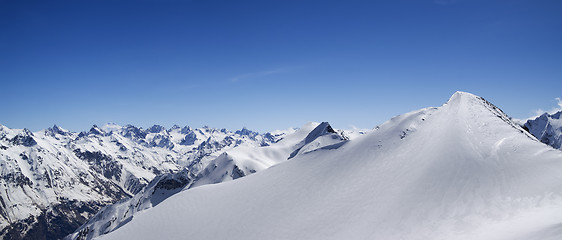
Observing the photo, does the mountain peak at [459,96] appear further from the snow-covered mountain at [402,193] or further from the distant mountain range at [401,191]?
the snow-covered mountain at [402,193]

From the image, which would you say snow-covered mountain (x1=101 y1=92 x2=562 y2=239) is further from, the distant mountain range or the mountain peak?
the mountain peak

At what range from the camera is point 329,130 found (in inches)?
7800

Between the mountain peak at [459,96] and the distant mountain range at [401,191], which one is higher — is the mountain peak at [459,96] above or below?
above

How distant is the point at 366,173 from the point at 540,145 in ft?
63.5

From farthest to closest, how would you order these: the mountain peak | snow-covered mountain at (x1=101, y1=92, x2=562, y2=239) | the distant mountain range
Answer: the mountain peak → the distant mountain range → snow-covered mountain at (x1=101, y1=92, x2=562, y2=239)

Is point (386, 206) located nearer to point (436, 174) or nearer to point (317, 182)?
point (436, 174)

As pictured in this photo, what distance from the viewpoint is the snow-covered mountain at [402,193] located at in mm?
27484

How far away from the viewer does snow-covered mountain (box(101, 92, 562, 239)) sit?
1082 inches

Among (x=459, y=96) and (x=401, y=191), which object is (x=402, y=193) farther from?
(x=459, y=96)

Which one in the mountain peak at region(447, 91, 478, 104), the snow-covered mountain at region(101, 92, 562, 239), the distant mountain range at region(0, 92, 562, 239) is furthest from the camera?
the mountain peak at region(447, 91, 478, 104)

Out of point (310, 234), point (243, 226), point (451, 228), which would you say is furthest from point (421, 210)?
point (243, 226)

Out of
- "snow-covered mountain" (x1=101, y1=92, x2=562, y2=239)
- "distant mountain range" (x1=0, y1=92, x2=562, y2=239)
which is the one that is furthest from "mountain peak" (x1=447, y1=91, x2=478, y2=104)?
"snow-covered mountain" (x1=101, y1=92, x2=562, y2=239)

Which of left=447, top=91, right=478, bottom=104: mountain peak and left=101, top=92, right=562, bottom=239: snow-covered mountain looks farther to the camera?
left=447, top=91, right=478, bottom=104: mountain peak

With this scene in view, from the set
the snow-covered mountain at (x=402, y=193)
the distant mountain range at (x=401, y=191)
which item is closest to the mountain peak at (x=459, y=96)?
the distant mountain range at (x=401, y=191)
